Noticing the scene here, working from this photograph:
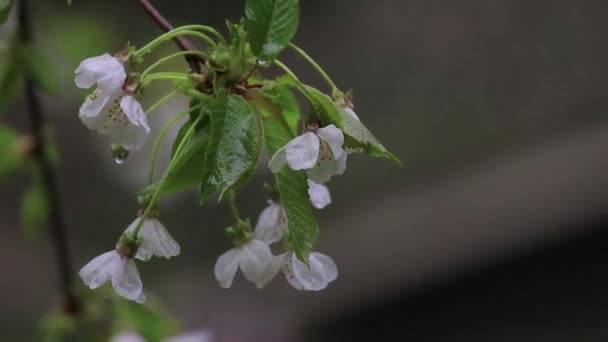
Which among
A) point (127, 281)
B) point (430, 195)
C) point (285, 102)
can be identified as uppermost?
point (430, 195)

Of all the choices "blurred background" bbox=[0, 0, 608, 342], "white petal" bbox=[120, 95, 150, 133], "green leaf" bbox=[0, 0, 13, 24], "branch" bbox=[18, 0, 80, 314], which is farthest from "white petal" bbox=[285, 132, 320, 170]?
"blurred background" bbox=[0, 0, 608, 342]

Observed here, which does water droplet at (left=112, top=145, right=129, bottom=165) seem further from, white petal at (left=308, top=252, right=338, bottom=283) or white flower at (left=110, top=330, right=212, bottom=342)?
white flower at (left=110, top=330, right=212, bottom=342)

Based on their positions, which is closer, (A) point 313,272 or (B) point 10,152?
(A) point 313,272

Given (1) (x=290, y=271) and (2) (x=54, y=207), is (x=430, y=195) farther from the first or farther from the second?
(1) (x=290, y=271)

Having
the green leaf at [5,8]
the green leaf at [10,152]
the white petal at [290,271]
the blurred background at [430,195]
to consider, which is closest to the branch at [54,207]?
the green leaf at [10,152]

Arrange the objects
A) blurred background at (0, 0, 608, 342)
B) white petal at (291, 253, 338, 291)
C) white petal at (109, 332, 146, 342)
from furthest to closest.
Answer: blurred background at (0, 0, 608, 342) < white petal at (109, 332, 146, 342) < white petal at (291, 253, 338, 291)

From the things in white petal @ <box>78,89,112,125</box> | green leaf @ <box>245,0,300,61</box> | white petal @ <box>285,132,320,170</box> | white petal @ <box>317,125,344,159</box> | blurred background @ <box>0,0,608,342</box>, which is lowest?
white petal @ <box>285,132,320,170</box>

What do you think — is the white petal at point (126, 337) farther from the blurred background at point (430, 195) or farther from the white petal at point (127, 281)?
the blurred background at point (430, 195)

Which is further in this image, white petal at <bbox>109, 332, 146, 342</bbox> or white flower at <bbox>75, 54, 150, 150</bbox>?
white petal at <bbox>109, 332, 146, 342</bbox>

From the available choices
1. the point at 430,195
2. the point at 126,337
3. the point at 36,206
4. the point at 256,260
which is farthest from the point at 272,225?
the point at 430,195
